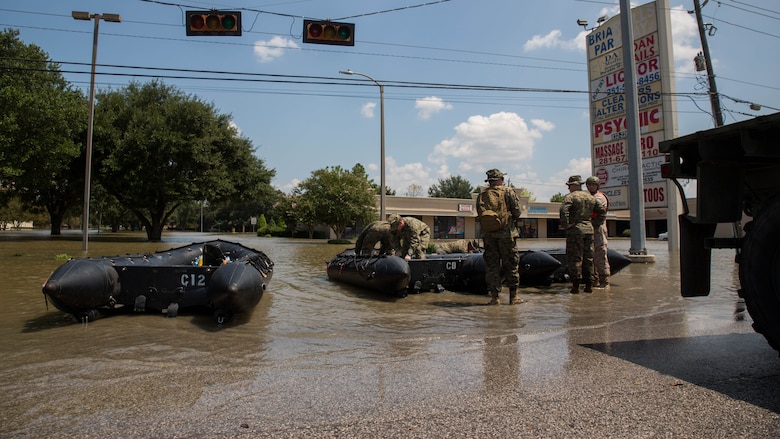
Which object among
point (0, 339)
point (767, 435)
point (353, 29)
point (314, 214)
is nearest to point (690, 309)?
point (767, 435)

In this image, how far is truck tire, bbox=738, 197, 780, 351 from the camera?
3723 mm

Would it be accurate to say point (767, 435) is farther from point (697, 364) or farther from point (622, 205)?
point (622, 205)

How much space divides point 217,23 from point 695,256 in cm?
919

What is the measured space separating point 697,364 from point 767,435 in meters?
1.49

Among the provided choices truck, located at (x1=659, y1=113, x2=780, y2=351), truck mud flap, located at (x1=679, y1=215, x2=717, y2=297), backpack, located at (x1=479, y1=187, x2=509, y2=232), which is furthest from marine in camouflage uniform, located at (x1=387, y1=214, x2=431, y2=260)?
truck mud flap, located at (x1=679, y1=215, x2=717, y2=297)

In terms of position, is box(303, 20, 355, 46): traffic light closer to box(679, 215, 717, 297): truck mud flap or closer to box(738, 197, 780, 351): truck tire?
box(679, 215, 717, 297): truck mud flap

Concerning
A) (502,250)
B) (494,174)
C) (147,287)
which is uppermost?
(494,174)

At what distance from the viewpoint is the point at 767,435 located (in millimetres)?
2734

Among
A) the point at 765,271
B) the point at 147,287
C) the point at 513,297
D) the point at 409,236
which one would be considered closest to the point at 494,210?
the point at 513,297

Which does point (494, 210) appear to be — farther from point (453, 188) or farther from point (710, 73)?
point (453, 188)

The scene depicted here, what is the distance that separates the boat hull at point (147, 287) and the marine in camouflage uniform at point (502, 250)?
359 centimetres

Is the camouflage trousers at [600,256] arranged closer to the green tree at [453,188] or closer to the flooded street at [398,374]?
the flooded street at [398,374]

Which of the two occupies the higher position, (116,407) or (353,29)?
(353,29)

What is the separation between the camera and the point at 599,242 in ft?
31.6
